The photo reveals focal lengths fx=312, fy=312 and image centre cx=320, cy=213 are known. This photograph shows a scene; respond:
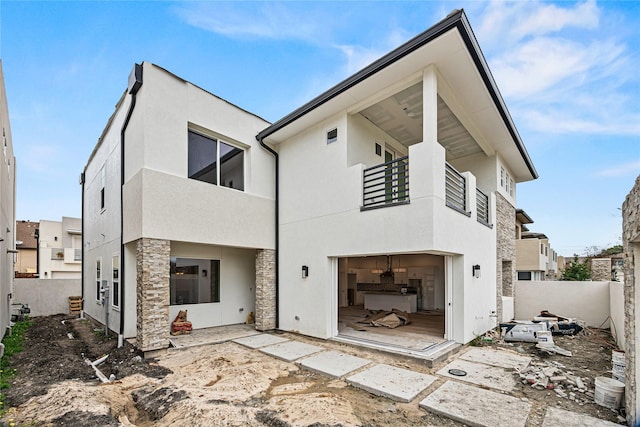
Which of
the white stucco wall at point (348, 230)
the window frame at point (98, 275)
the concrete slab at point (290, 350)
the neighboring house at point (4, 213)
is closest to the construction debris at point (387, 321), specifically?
the white stucco wall at point (348, 230)

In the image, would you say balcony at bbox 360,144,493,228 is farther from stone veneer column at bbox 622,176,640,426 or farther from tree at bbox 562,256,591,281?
tree at bbox 562,256,591,281

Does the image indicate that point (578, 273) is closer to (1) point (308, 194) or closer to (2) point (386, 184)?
(2) point (386, 184)

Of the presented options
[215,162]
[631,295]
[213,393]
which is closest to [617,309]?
[631,295]

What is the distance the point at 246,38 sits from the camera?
36.5ft

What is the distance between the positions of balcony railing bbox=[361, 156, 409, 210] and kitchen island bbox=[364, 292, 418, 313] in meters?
6.30

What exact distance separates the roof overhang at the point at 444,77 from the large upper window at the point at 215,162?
1125 mm

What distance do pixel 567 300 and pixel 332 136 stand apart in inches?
423

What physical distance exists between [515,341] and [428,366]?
3900 mm

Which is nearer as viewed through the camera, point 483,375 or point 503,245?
point 483,375

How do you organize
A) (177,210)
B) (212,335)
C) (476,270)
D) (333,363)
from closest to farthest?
1. (333,363)
2. (177,210)
3. (476,270)
4. (212,335)

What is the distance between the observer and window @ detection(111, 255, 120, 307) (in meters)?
9.26

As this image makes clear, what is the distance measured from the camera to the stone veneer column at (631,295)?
375 cm

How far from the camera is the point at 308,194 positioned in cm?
941

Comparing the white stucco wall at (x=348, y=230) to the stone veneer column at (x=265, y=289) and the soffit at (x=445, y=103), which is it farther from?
the soffit at (x=445, y=103)
